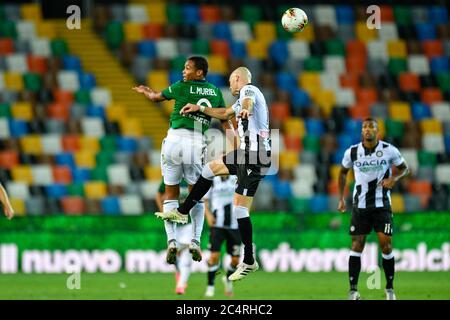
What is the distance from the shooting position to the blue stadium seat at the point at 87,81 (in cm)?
2450

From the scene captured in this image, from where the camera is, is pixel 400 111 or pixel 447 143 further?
pixel 400 111

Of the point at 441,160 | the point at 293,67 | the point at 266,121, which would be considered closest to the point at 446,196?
the point at 441,160

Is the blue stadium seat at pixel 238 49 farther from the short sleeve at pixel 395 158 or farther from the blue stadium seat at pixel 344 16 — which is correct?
the short sleeve at pixel 395 158

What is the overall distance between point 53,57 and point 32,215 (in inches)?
206

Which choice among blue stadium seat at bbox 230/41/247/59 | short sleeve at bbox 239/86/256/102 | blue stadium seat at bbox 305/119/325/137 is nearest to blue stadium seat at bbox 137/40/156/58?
blue stadium seat at bbox 230/41/247/59

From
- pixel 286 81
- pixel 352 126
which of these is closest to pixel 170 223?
pixel 352 126

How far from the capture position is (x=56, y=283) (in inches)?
712

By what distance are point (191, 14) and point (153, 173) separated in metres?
4.53

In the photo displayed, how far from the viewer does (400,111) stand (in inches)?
992

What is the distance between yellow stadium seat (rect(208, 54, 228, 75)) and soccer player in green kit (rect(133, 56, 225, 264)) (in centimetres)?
1227

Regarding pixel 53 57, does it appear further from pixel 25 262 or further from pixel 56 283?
pixel 56 283

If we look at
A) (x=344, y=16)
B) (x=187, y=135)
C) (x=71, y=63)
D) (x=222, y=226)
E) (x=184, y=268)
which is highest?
(x=344, y=16)

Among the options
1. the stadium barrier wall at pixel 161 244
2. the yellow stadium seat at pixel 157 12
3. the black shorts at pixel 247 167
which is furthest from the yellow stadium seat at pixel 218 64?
the black shorts at pixel 247 167

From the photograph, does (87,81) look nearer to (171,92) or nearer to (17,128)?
(17,128)
